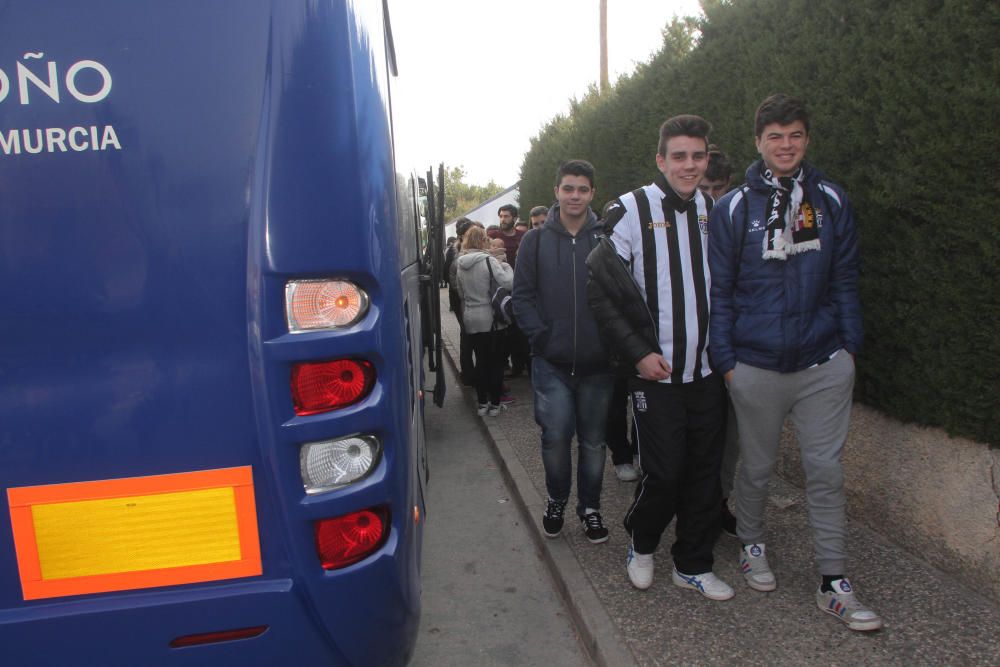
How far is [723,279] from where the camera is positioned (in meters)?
3.09

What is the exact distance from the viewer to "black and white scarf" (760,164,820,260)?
295 cm

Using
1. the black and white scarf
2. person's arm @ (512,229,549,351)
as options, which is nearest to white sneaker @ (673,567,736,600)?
person's arm @ (512,229,549,351)

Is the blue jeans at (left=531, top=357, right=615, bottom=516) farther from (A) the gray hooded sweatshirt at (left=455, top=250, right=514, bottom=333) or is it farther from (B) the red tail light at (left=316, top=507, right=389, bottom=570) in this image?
(A) the gray hooded sweatshirt at (left=455, top=250, right=514, bottom=333)

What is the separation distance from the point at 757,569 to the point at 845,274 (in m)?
1.32

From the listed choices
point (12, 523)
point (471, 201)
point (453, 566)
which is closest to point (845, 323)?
point (453, 566)

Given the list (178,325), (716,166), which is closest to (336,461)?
(178,325)

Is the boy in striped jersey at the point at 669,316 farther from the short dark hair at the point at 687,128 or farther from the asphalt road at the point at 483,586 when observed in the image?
the asphalt road at the point at 483,586

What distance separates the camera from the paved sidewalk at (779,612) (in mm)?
2811

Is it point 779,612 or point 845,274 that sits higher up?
point 845,274

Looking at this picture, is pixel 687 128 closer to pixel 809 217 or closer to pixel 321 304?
pixel 809 217

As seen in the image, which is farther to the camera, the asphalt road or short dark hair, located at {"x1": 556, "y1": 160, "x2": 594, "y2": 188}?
short dark hair, located at {"x1": 556, "y1": 160, "x2": 594, "y2": 188}

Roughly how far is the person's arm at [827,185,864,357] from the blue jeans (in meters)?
1.10

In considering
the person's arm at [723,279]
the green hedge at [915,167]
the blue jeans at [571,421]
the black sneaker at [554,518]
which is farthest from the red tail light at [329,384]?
the green hedge at [915,167]

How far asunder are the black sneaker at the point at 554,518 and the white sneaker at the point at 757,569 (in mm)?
953
